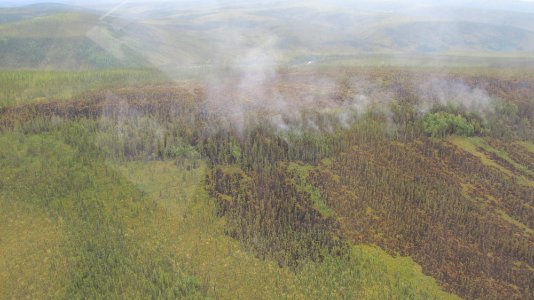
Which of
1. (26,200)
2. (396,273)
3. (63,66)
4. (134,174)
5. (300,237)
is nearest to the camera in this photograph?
(396,273)

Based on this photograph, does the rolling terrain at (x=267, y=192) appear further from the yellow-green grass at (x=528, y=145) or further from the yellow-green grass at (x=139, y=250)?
the yellow-green grass at (x=528, y=145)

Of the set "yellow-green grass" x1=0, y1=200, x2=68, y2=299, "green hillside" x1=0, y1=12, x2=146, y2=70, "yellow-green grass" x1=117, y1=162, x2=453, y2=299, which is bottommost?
"yellow-green grass" x1=117, y1=162, x2=453, y2=299

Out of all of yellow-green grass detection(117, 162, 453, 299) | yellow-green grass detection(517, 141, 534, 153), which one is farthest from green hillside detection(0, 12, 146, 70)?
yellow-green grass detection(517, 141, 534, 153)

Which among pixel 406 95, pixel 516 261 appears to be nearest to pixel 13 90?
pixel 406 95

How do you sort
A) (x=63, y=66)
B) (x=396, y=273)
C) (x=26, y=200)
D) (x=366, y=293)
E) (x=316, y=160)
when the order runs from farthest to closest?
(x=63, y=66) < (x=316, y=160) < (x=26, y=200) < (x=396, y=273) < (x=366, y=293)

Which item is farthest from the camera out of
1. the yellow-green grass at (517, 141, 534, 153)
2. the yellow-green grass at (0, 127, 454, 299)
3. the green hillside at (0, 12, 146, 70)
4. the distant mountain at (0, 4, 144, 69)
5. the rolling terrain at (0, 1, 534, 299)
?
the distant mountain at (0, 4, 144, 69)

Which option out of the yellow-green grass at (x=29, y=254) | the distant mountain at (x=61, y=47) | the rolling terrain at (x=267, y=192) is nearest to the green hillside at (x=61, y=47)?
the distant mountain at (x=61, y=47)

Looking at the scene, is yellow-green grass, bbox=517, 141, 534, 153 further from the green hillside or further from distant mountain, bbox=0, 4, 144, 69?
distant mountain, bbox=0, 4, 144, 69

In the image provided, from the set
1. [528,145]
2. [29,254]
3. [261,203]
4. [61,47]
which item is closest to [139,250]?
[29,254]

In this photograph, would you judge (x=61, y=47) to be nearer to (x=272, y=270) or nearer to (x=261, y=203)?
(x=261, y=203)

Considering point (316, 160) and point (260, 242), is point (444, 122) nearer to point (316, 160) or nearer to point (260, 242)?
point (316, 160)

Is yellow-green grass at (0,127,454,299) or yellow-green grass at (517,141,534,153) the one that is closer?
yellow-green grass at (0,127,454,299)
